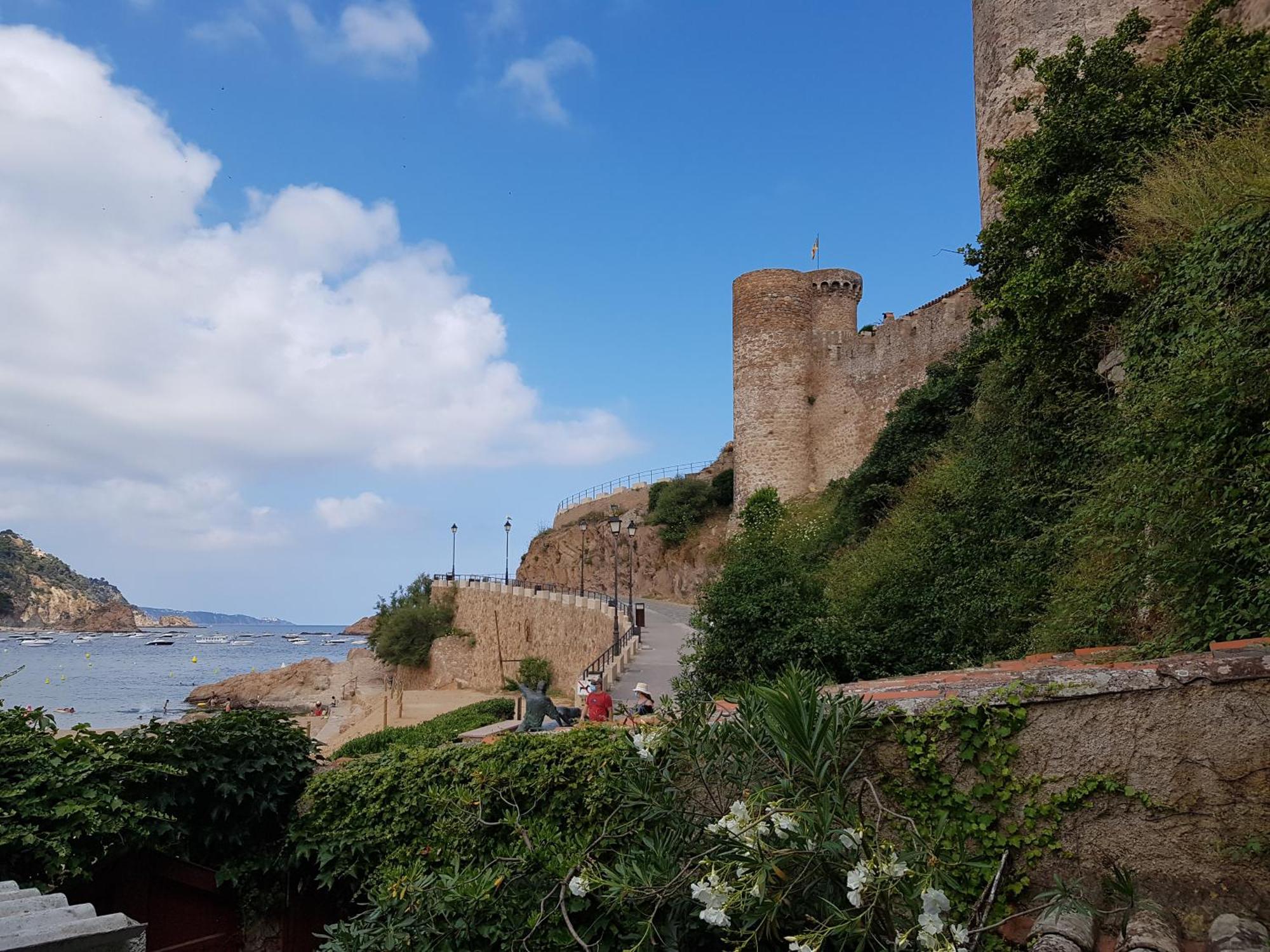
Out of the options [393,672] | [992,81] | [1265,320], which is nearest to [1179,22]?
[992,81]

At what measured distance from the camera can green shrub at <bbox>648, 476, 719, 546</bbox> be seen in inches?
1772

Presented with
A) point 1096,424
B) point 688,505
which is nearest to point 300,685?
point 688,505

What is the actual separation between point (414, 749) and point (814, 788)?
3835mm

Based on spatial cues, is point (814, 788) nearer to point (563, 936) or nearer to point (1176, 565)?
point (563, 936)

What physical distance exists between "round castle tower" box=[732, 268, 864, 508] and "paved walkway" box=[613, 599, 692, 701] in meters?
5.50

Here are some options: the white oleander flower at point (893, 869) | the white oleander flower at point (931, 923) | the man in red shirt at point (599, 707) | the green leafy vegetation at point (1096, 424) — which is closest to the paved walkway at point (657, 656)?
the man in red shirt at point (599, 707)

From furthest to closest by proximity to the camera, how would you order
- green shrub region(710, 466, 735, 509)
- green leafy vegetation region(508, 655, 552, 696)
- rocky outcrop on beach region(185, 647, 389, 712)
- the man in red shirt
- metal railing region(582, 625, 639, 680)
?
1. rocky outcrop on beach region(185, 647, 389, 712)
2. green shrub region(710, 466, 735, 509)
3. green leafy vegetation region(508, 655, 552, 696)
4. metal railing region(582, 625, 639, 680)
5. the man in red shirt

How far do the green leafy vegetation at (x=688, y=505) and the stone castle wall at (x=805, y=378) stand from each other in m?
10.4

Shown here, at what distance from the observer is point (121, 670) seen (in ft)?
245

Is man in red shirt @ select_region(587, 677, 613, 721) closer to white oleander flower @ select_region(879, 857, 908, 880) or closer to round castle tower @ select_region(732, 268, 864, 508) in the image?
white oleander flower @ select_region(879, 857, 908, 880)

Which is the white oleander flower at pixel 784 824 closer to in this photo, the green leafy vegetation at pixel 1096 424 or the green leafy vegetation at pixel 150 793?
the green leafy vegetation at pixel 1096 424

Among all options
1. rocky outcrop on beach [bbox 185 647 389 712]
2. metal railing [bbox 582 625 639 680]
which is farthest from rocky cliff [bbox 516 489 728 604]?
rocky outcrop on beach [bbox 185 647 389 712]

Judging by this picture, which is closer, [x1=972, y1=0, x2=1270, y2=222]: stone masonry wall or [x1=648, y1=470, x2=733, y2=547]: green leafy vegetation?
[x1=972, y1=0, x2=1270, y2=222]: stone masonry wall

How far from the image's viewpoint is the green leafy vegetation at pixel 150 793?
219 inches
